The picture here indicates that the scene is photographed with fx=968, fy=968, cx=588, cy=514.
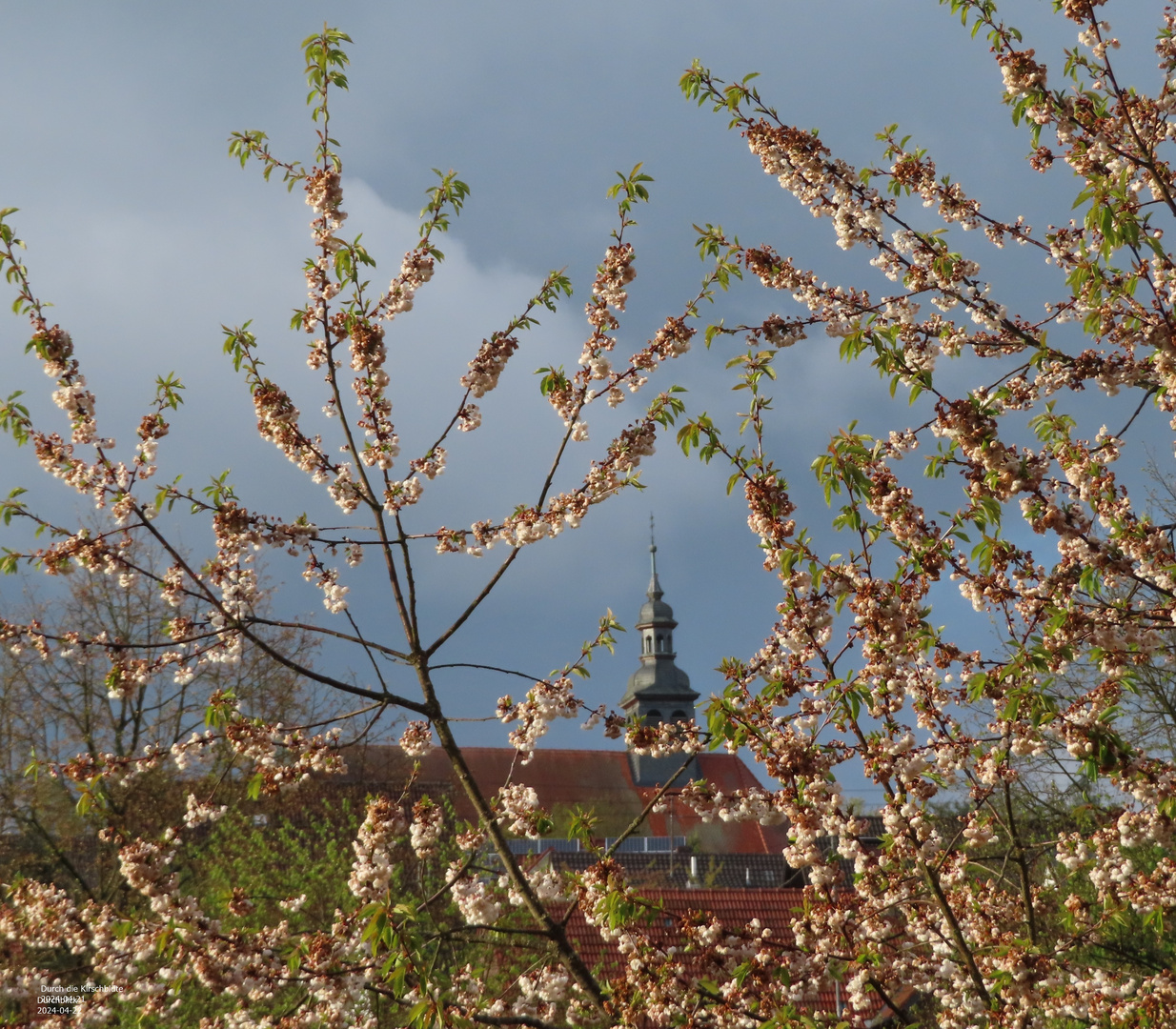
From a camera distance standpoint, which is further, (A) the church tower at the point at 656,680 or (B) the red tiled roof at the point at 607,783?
(A) the church tower at the point at 656,680

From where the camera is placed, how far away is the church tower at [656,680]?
4481cm

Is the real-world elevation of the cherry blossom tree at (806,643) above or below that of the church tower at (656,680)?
below

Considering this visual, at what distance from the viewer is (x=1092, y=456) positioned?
4.14 meters

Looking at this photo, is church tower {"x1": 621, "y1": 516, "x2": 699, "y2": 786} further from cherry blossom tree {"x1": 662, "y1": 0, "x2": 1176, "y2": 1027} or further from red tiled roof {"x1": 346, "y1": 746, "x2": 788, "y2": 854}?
cherry blossom tree {"x1": 662, "y1": 0, "x2": 1176, "y2": 1027}

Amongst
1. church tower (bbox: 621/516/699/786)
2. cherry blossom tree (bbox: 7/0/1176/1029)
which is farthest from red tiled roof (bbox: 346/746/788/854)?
cherry blossom tree (bbox: 7/0/1176/1029)

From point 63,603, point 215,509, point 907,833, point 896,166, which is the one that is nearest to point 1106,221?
point 896,166

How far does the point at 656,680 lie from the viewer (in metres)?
47.9

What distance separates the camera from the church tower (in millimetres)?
44812

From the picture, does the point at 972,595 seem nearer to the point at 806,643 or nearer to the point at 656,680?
the point at 806,643

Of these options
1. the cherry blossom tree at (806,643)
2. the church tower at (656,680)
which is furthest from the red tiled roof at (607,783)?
the cherry blossom tree at (806,643)

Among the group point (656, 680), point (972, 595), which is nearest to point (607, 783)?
point (656, 680)

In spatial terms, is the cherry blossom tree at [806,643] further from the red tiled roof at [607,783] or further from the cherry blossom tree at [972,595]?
the red tiled roof at [607,783]

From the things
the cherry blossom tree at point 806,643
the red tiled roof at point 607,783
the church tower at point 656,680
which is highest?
the church tower at point 656,680

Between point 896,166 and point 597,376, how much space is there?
6.33ft
